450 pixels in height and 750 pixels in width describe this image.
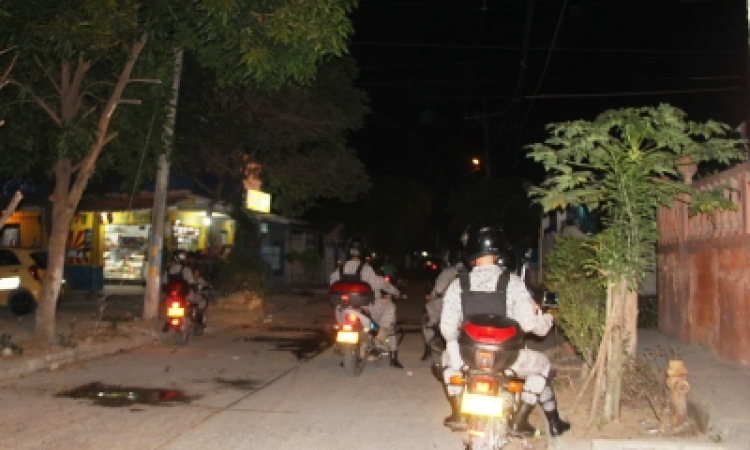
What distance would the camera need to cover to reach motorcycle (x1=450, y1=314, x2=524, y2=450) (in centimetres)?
511

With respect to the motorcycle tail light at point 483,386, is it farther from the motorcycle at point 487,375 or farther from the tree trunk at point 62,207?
the tree trunk at point 62,207

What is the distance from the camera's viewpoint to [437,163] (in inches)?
2151

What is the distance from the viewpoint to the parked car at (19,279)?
15.7 m

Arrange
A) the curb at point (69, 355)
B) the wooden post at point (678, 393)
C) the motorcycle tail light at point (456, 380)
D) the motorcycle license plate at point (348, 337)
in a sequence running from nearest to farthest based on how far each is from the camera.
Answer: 1. the motorcycle tail light at point (456, 380)
2. the wooden post at point (678, 393)
3. the curb at point (69, 355)
4. the motorcycle license plate at point (348, 337)

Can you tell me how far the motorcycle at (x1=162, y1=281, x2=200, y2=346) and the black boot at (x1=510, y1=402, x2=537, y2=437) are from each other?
8114mm

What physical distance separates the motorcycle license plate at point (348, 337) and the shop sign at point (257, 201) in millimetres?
16496

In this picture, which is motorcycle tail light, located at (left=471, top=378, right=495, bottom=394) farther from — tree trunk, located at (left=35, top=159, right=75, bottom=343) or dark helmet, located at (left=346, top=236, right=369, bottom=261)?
tree trunk, located at (left=35, top=159, right=75, bottom=343)

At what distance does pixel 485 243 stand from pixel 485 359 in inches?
37.1

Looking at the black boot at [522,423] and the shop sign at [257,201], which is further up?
the shop sign at [257,201]

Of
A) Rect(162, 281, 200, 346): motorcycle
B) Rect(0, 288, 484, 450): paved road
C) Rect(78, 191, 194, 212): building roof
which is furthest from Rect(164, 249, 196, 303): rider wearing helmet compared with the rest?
Rect(78, 191, 194, 212): building roof

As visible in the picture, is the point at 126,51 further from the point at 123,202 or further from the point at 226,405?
the point at 123,202

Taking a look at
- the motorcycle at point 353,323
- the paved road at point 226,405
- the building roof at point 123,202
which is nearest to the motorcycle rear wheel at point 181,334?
the paved road at point 226,405

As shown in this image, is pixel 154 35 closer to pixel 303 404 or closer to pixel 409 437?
pixel 303 404

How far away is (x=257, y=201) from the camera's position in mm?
26828
